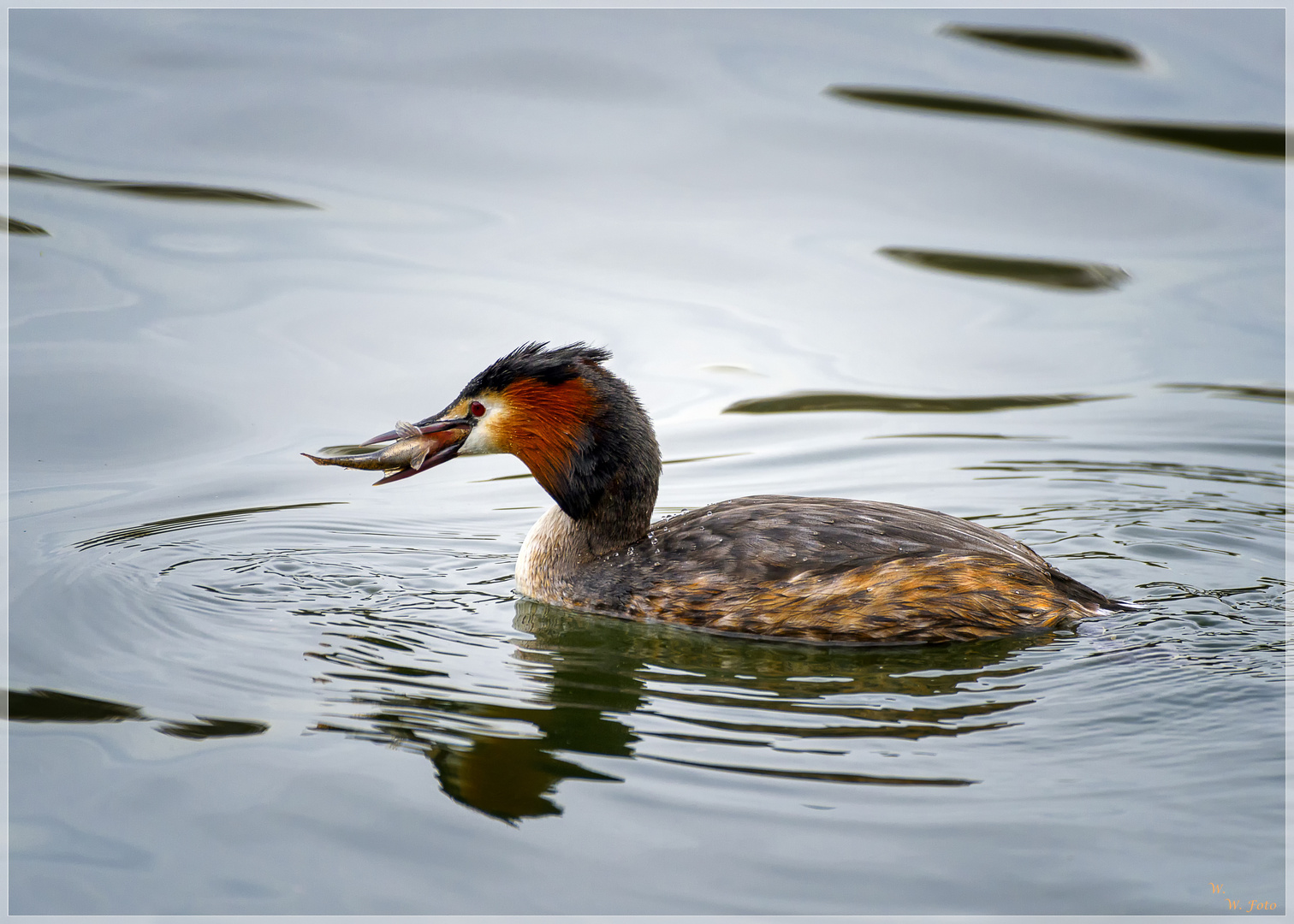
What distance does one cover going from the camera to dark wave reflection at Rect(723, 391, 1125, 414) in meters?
10.5

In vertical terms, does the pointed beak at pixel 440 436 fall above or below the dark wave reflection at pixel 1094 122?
below

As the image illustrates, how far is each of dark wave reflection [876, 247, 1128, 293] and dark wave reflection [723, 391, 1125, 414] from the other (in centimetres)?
208

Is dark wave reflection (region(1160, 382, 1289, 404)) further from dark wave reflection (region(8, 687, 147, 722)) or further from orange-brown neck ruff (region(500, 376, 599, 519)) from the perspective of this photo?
dark wave reflection (region(8, 687, 147, 722))

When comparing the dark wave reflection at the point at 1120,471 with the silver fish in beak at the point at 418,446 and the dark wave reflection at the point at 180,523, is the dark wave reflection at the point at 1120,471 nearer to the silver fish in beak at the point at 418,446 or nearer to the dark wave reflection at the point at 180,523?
the silver fish in beak at the point at 418,446

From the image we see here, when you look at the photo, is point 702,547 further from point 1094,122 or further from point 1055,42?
point 1055,42

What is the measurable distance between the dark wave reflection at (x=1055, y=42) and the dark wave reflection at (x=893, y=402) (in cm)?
603

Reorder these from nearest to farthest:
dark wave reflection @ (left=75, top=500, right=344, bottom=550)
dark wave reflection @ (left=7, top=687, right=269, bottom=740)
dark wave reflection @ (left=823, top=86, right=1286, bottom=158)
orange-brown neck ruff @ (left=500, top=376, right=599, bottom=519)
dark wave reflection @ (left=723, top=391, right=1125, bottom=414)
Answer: dark wave reflection @ (left=7, top=687, right=269, bottom=740)
orange-brown neck ruff @ (left=500, top=376, right=599, bottom=519)
dark wave reflection @ (left=75, top=500, right=344, bottom=550)
dark wave reflection @ (left=723, top=391, right=1125, bottom=414)
dark wave reflection @ (left=823, top=86, right=1286, bottom=158)

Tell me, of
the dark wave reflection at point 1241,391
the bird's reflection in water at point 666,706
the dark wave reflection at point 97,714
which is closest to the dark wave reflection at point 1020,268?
the dark wave reflection at point 1241,391

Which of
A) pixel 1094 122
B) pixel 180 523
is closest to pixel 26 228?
pixel 180 523

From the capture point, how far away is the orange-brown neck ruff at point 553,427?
22.0 ft

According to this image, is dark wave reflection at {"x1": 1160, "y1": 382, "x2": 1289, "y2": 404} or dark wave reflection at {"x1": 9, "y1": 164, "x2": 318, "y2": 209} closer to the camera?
dark wave reflection at {"x1": 1160, "y1": 382, "x2": 1289, "y2": 404}

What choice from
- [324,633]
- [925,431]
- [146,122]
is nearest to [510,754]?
[324,633]

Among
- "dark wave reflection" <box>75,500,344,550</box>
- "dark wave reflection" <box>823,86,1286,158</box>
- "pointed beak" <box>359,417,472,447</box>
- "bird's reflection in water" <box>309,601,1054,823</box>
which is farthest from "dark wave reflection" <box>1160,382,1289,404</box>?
"dark wave reflection" <box>75,500,344,550</box>

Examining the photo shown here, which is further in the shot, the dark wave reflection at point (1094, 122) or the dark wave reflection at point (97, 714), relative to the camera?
the dark wave reflection at point (1094, 122)
